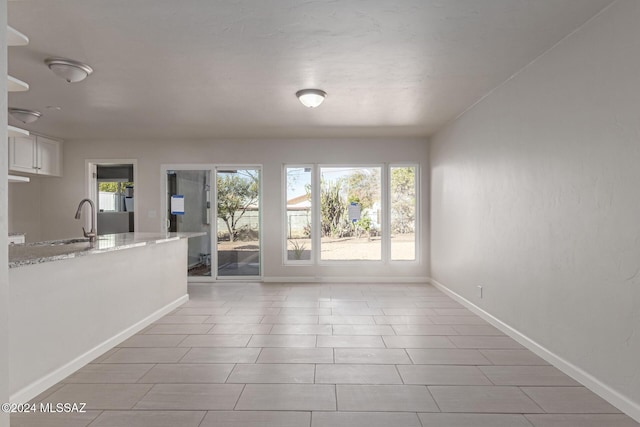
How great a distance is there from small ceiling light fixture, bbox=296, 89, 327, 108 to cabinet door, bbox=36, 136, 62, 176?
14.7 feet

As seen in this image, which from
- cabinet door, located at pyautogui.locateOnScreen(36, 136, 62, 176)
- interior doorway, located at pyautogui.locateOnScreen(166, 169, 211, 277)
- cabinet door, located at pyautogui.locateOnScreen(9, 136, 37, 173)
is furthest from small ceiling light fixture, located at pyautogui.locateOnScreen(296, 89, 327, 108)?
cabinet door, located at pyautogui.locateOnScreen(36, 136, 62, 176)

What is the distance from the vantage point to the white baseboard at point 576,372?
2.12 meters

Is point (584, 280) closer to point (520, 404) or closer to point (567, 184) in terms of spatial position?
point (567, 184)

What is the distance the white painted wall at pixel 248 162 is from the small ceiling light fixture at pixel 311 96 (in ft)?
7.56

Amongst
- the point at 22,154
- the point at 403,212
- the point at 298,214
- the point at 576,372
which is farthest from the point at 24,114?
the point at 576,372

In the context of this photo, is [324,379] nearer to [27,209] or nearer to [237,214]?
[237,214]

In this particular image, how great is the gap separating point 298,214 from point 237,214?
3.47ft

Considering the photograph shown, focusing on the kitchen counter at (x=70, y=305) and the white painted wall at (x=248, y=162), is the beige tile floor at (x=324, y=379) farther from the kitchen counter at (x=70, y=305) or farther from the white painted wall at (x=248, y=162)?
the white painted wall at (x=248, y=162)

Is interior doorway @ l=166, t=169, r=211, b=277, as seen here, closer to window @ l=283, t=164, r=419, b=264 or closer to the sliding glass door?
the sliding glass door

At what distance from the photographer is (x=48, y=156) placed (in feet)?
18.8

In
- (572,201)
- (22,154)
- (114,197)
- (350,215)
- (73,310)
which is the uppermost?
(22,154)

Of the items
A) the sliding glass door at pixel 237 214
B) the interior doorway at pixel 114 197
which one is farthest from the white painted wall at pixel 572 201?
the interior doorway at pixel 114 197

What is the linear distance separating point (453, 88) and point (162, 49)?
9.07 ft

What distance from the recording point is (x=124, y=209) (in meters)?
6.40
